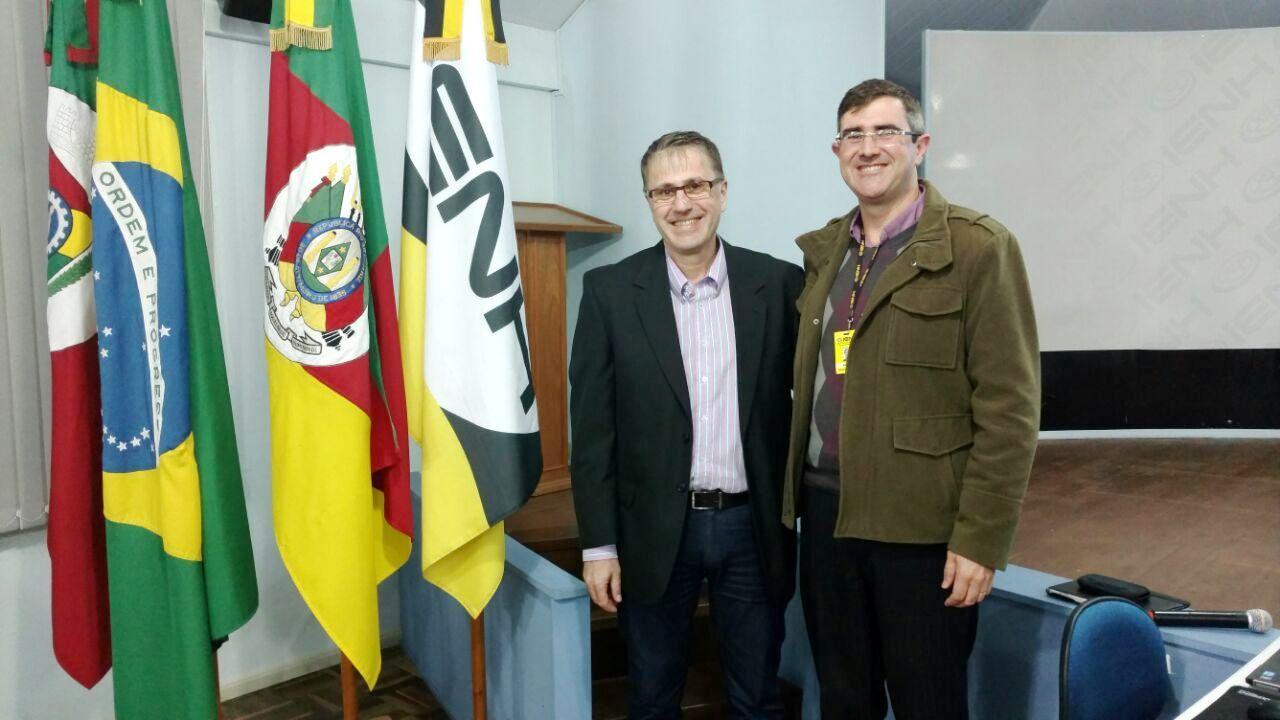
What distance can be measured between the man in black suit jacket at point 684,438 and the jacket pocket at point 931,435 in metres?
0.33

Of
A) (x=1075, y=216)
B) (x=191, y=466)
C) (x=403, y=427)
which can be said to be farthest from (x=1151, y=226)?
(x=191, y=466)

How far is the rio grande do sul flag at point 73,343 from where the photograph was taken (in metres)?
1.80

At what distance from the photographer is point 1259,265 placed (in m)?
5.53

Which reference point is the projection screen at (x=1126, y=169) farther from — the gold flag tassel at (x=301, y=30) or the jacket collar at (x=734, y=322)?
the gold flag tassel at (x=301, y=30)

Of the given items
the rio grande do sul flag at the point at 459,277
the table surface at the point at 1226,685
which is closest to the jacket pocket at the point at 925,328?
the table surface at the point at 1226,685

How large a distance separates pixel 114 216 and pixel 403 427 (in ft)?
2.54

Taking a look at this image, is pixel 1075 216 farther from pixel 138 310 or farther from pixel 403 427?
pixel 138 310

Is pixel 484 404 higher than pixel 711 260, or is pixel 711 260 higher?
pixel 711 260

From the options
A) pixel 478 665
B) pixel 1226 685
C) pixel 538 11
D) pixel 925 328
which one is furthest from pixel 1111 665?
pixel 538 11

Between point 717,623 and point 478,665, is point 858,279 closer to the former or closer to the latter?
point 717,623

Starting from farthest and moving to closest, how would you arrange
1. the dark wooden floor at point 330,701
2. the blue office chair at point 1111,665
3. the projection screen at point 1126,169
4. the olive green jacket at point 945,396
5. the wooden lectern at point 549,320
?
the projection screen at point 1126,169, the wooden lectern at point 549,320, the dark wooden floor at point 330,701, the olive green jacket at point 945,396, the blue office chair at point 1111,665

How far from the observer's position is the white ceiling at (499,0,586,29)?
3.24 meters

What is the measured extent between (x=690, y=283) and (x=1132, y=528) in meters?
3.12

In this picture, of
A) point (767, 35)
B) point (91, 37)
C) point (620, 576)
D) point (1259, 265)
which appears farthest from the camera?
point (1259, 265)
